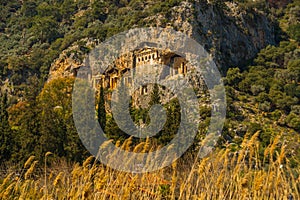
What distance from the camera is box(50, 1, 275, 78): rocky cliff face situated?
5981 cm

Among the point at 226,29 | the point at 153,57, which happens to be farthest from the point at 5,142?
the point at 226,29

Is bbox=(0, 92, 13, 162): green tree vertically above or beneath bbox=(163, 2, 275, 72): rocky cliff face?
beneath

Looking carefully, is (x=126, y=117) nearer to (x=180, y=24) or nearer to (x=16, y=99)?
(x=180, y=24)

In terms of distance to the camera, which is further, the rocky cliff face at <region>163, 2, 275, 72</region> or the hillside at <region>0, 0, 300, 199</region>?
the rocky cliff face at <region>163, 2, 275, 72</region>

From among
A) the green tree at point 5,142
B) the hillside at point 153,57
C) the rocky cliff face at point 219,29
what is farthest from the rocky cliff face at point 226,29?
the green tree at point 5,142

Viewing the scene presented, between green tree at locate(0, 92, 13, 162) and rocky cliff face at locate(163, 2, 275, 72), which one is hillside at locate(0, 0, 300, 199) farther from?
rocky cliff face at locate(163, 2, 275, 72)

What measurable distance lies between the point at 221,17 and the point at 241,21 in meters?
5.86

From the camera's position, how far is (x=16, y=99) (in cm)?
6725

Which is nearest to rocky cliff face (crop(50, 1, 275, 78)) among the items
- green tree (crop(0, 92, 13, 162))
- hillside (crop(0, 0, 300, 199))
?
hillside (crop(0, 0, 300, 199))

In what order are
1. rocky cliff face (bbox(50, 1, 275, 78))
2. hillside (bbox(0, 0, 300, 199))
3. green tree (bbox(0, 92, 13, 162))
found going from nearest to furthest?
green tree (bbox(0, 92, 13, 162)) → hillside (bbox(0, 0, 300, 199)) → rocky cliff face (bbox(50, 1, 275, 78))

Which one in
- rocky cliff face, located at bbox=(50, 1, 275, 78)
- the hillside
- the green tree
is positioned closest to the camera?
the green tree

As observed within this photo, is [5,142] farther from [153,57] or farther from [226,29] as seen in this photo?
[226,29]

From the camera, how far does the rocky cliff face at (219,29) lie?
59.8 metres

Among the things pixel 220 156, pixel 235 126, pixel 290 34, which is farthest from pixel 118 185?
pixel 290 34
